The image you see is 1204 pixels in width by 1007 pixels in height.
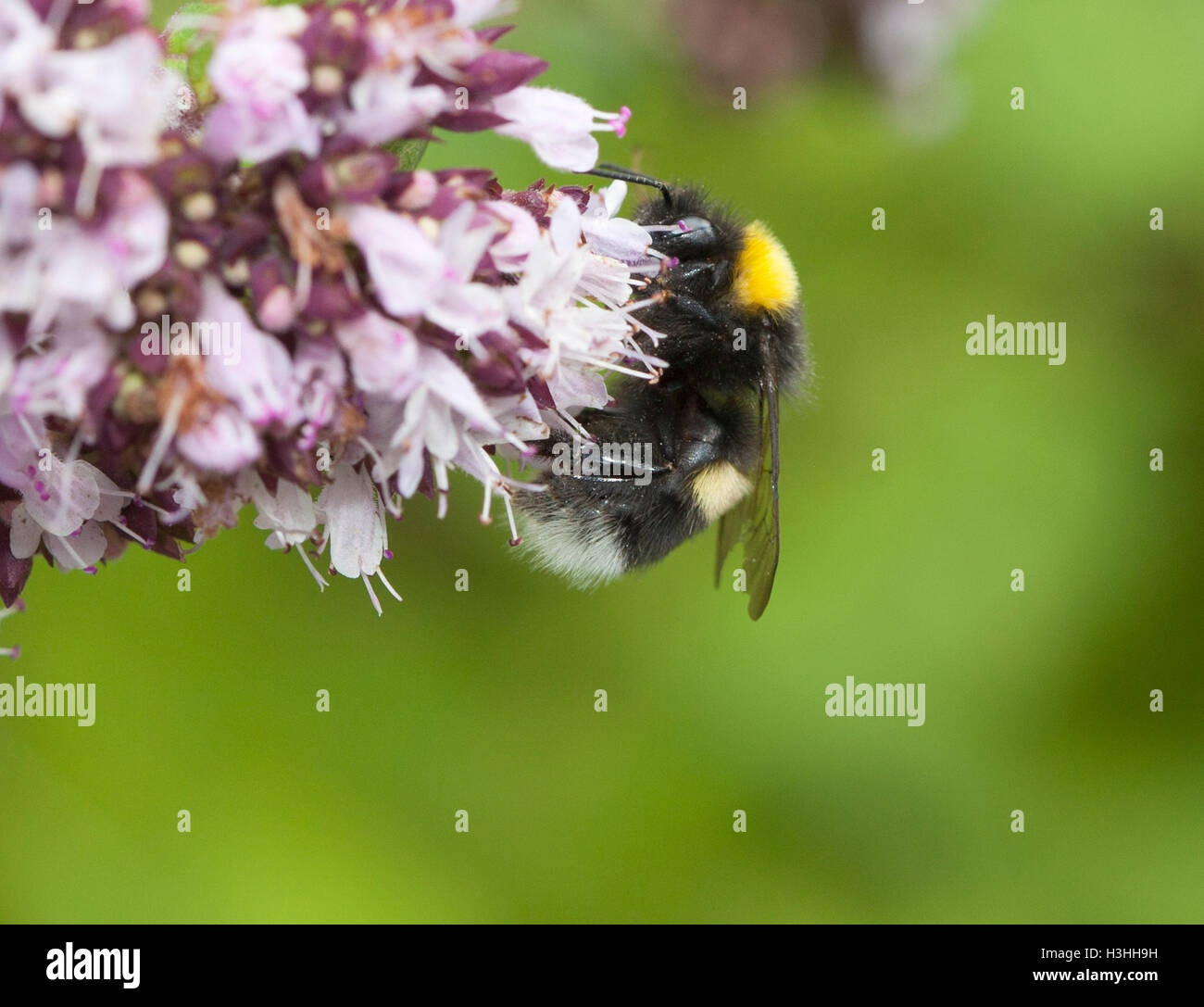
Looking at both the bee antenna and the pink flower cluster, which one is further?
the bee antenna

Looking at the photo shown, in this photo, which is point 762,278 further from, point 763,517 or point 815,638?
point 815,638

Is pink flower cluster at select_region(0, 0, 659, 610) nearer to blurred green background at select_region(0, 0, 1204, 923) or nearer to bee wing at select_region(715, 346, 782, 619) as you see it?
bee wing at select_region(715, 346, 782, 619)

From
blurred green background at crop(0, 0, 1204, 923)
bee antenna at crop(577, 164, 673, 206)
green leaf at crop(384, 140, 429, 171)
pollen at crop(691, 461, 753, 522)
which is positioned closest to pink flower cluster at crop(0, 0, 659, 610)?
green leaf at crop(384, 140, 429, 171)

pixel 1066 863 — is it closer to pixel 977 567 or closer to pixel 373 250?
pixel 977 567

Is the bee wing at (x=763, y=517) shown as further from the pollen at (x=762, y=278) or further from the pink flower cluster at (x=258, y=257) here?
the pink flower cluster at (x=258, y=257)

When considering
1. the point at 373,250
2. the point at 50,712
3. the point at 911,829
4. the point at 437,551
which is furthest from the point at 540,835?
the point at 373,250

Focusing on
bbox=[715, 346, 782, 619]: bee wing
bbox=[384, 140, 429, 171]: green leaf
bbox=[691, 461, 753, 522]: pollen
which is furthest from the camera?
bbox=[691, 461, 753, 522]: pollen

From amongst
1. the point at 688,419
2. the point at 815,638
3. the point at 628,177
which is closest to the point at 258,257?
the point at 628,177
